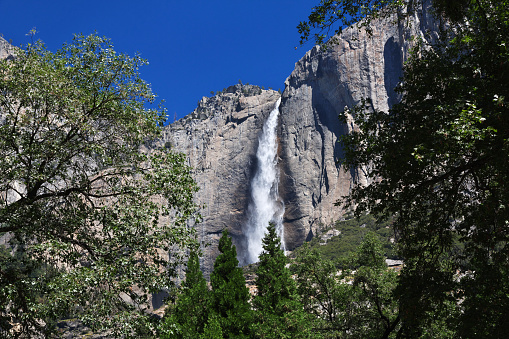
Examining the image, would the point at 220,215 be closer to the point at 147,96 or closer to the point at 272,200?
the point at 272,200

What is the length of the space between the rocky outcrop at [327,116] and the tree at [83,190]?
102644mm

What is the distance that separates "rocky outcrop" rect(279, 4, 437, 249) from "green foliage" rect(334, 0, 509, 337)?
335ft

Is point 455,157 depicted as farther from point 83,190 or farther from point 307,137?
point 307,137

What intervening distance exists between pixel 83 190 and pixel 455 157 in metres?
8.84

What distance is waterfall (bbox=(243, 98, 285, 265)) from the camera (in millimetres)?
118000

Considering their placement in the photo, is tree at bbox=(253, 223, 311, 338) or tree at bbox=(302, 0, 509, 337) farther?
tree at bbox=(253, 223, 311, 338)

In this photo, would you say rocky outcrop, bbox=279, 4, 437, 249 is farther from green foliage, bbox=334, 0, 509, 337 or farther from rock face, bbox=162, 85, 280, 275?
green foliage, bbox=334, 0, 509, 337

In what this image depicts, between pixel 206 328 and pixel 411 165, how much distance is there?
53.5ft

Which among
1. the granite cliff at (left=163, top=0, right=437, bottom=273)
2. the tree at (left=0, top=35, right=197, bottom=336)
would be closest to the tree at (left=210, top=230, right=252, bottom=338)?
the tree at (left=0, top=35, right=197, bottom=336)

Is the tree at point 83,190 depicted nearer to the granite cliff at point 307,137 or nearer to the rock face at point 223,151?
the granite cliff at point 307,137

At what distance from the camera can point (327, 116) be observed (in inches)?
4766

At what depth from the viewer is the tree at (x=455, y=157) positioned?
24.3 feet

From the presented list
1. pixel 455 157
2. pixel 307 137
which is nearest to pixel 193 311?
pixel 455 157

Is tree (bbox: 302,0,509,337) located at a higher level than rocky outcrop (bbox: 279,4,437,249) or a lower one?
lower
